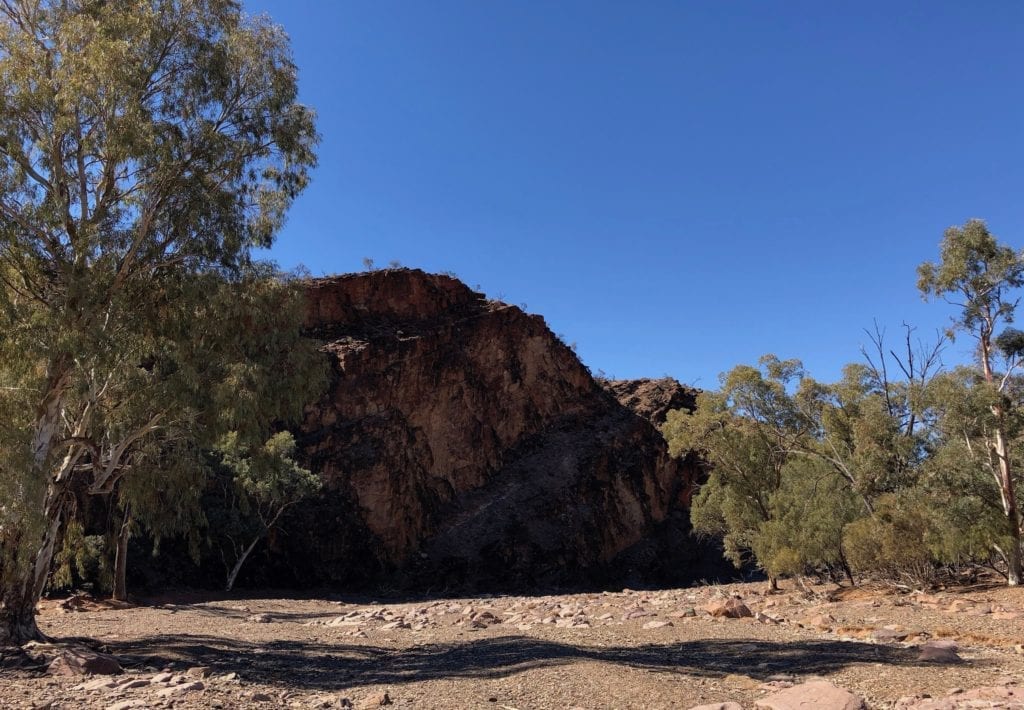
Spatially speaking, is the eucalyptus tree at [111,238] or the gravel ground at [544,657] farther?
the eucalyptus tree at [111,238]

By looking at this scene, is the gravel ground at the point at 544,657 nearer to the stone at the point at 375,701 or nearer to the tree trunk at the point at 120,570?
the stone at the point at 375,701

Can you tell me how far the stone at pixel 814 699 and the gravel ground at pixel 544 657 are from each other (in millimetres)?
503

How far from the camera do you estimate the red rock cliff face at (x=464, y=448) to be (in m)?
40.9

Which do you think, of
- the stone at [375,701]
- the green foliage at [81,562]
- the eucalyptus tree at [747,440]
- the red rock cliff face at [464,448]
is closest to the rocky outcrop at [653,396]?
the red rock cliff face at [464,448]

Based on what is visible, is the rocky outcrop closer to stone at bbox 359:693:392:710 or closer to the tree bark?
the tree bark

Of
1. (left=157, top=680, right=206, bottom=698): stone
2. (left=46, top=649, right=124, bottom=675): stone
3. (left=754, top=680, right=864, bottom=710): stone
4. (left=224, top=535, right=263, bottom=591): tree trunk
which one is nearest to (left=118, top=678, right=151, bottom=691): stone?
(left=157, top=680, right=206, bottom=698): stone

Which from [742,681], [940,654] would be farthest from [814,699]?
[940,654]

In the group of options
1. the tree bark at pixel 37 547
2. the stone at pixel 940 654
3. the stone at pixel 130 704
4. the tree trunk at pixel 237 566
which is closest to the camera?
the stone at pixel 130 704

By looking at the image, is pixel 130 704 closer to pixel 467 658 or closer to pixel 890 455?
pixel 467 658

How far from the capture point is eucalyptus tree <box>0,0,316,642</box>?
35.2 feet

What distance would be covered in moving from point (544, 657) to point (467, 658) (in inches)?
58.9

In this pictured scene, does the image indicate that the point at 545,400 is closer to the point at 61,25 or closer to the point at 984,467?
the point at 984,467

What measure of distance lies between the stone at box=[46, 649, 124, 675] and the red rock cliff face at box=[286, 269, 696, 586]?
94.3ft

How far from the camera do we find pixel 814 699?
286 inches
